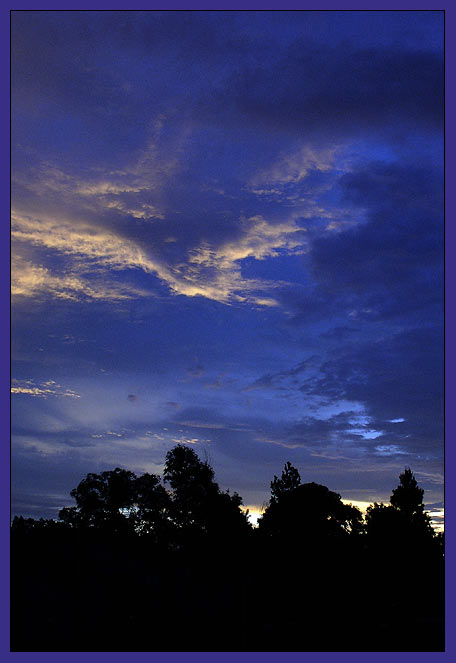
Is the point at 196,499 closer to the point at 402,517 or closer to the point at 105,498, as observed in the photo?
the point at 105,498

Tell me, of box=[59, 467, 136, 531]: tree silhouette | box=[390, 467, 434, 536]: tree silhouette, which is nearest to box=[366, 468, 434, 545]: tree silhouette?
box=[390, 467, 434, 536]: tree silhouette

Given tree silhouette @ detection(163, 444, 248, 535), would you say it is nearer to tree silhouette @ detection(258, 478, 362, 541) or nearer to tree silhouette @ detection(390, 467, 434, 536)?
tree silhouette @ detection(258, 478, 362, 541)

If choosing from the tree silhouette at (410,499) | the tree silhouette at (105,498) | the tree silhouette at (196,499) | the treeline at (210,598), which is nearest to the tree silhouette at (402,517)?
the tree silhouette at (410,499)

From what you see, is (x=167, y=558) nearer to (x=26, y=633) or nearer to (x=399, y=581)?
(x=26, y=633)

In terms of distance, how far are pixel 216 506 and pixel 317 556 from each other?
23.0 metres

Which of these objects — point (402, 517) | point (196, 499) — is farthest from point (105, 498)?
point (402, 517)

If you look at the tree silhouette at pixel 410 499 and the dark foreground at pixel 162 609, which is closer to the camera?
the dark foreground at pixel 162 609

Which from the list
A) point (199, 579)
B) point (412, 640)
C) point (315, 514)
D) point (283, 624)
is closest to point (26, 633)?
point (199, 579)

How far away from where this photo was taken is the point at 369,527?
67312 millimetres

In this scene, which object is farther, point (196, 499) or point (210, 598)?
point (196, 499)

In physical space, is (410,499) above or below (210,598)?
below

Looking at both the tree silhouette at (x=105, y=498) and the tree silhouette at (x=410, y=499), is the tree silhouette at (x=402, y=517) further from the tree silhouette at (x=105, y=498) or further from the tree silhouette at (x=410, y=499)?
the tree silhouette at (x=105, y=498)

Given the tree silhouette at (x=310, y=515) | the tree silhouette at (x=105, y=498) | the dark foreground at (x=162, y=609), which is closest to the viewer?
the dark foreground at (x=162, y=609)

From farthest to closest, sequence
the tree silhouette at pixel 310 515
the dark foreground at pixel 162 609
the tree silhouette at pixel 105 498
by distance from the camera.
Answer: the tree silhouette at pixel 105 498, the tree silhouette at pixel 310 515, the dark foreground at pixel 162 609
